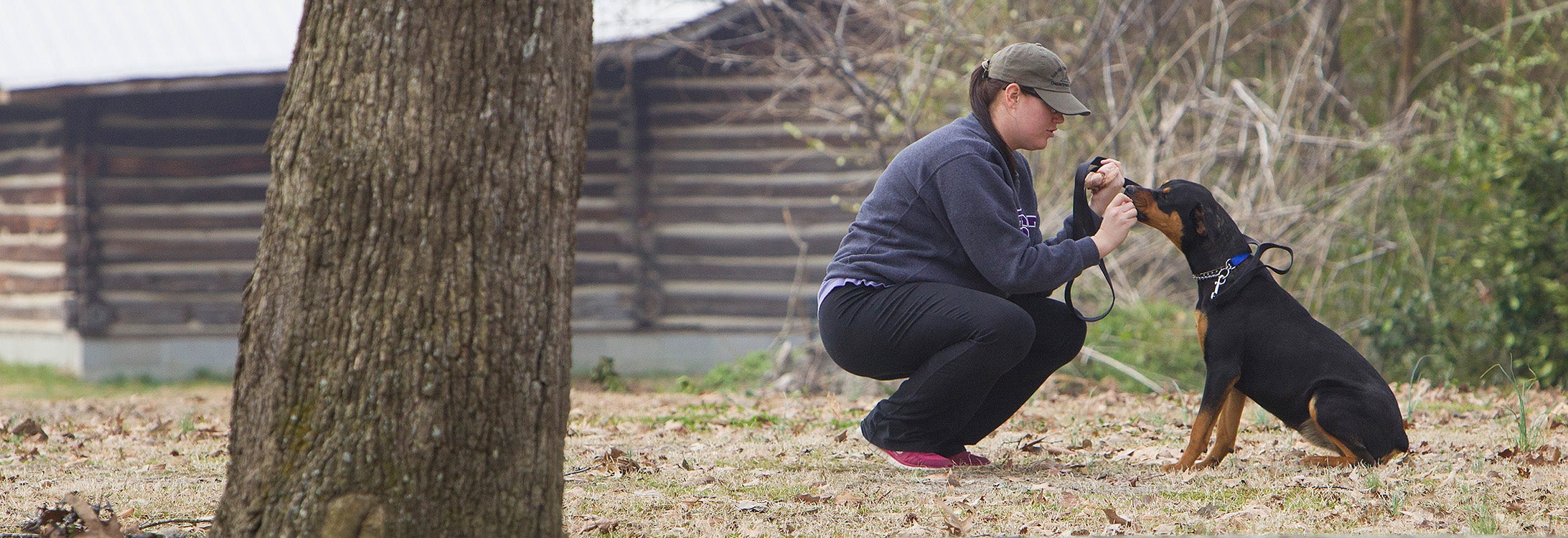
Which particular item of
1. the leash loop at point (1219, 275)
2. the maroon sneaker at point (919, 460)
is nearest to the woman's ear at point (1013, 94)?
the leash loop at point (1219, 275)

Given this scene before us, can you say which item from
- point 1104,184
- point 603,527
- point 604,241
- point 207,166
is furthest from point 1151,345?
point 207,166

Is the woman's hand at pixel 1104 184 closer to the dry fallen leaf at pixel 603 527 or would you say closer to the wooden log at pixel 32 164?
the dry fallen leaf at pixel 603 527

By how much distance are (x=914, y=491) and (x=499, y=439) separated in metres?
1.51

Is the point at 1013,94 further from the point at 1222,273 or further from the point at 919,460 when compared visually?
the point at 919,460

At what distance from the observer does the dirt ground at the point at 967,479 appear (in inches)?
116

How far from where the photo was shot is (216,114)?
11.4 metres

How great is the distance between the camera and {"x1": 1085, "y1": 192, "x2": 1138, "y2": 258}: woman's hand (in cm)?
370

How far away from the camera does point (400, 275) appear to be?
7.29ft

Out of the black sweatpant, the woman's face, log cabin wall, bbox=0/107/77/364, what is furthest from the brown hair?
log cabin wall, bbox=0/107/77/364

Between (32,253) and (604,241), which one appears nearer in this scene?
(32,253)

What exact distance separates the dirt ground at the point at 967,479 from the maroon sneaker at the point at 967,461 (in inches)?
2.4

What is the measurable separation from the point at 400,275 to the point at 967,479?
2055 millimetres

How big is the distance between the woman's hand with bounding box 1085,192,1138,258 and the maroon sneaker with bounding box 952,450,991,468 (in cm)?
83

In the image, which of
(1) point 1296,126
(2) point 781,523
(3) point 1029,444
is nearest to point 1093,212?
(3) point 1029,444
